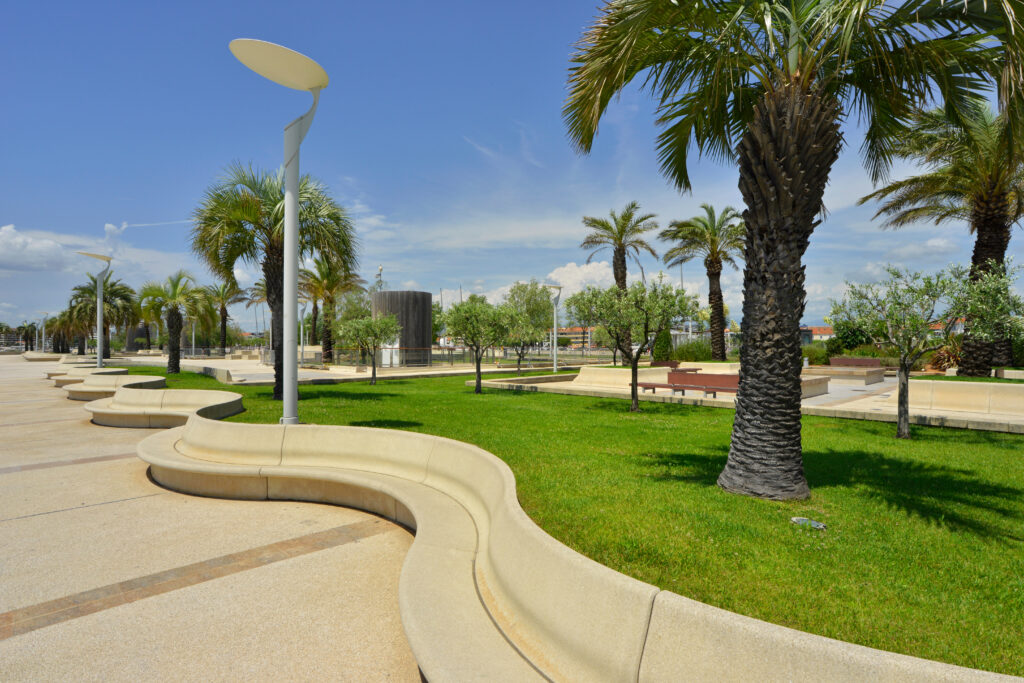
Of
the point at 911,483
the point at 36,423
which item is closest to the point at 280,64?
the point at 911,483

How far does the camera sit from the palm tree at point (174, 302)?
24.6 meters

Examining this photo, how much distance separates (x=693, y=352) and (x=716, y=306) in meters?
3.81

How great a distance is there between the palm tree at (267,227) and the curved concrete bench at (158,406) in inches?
118

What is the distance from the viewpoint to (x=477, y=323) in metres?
18.2

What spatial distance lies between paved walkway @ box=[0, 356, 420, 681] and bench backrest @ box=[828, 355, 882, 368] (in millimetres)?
27589

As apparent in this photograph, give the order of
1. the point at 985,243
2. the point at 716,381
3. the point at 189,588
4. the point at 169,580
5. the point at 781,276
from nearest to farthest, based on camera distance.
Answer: the point at 189,588 < the point at 169,580 < the point at 781,276 < the point at 985,243 < the point at 716,381

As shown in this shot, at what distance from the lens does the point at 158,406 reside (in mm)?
11703

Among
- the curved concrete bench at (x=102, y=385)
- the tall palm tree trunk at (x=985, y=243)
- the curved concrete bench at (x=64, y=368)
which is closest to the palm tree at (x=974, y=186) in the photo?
the tall palm tree trunk at (x=985, y=243)

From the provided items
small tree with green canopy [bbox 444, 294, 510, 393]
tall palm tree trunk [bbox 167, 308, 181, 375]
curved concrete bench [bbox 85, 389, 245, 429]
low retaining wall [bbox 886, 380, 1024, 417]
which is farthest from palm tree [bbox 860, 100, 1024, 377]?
tall palm tree trunk [bbox 167, 308, 181, 375]

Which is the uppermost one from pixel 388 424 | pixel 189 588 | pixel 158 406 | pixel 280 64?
pixel 280 64

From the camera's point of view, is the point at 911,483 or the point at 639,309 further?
the point at 639,309

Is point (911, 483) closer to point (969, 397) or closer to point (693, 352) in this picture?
point (969, 397)

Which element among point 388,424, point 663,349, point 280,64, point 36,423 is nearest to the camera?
point 280,64

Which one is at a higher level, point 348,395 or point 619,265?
point 619,265
